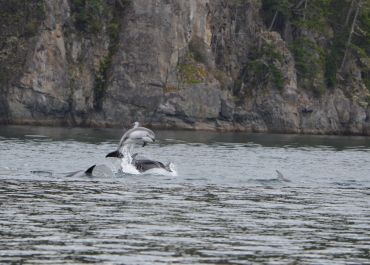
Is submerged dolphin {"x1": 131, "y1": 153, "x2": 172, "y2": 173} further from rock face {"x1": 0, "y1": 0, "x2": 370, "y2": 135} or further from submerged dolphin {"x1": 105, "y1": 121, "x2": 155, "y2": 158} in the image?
rock face {"x1": 0, "y1": 0, "x2": 370, "y2": 135}

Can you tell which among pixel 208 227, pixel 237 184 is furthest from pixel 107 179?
pixel 208 227

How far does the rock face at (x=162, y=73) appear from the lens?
90.1m

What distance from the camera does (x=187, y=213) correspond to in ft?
91.8

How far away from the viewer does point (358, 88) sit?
103000 millimetres

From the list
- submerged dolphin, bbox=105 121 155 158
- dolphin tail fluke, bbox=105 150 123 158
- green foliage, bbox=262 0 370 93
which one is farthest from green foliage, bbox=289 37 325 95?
dolphin tail fluke, bbox=105 150 123 158

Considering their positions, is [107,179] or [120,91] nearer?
[107,179]

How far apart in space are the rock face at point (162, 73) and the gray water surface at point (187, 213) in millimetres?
37451

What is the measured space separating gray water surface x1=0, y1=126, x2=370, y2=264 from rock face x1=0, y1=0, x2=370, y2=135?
123 ft

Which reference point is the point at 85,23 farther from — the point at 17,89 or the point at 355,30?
the point at 355,30

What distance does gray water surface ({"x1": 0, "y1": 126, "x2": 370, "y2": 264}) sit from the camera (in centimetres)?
2156

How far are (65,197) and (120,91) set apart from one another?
6135cm

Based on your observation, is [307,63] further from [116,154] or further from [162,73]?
[116,154]

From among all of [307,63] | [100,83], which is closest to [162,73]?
[100,83]

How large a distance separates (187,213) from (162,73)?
6601 centimetres
